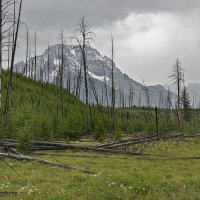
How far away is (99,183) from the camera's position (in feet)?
43.9

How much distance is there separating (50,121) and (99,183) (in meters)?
24.1

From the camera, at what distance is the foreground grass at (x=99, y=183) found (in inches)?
444

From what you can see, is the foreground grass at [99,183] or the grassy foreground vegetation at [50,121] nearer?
the foreground grass at [99,183]

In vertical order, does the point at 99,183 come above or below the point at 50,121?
below

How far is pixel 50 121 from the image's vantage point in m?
36.9

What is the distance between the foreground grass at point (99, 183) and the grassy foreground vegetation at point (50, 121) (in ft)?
21.2

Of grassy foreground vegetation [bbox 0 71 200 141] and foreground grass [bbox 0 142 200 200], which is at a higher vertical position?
grassy foreground vegetation [bbox 0 71 200 141]

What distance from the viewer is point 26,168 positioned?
1859 centimetres

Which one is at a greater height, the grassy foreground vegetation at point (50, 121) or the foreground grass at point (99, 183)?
the grassy foreground vegetation at point (50, 121)

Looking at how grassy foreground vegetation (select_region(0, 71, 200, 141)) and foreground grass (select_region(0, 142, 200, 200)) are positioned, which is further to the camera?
grassy foreground vegetation (select_region(0, 71, 200, 141))

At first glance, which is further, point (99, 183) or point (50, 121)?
point (50, 121)

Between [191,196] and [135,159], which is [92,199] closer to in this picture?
[191,196]

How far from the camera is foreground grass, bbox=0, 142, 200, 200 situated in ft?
37.0

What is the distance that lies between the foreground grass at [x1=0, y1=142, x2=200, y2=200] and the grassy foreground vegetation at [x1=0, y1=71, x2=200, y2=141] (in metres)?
6.45
